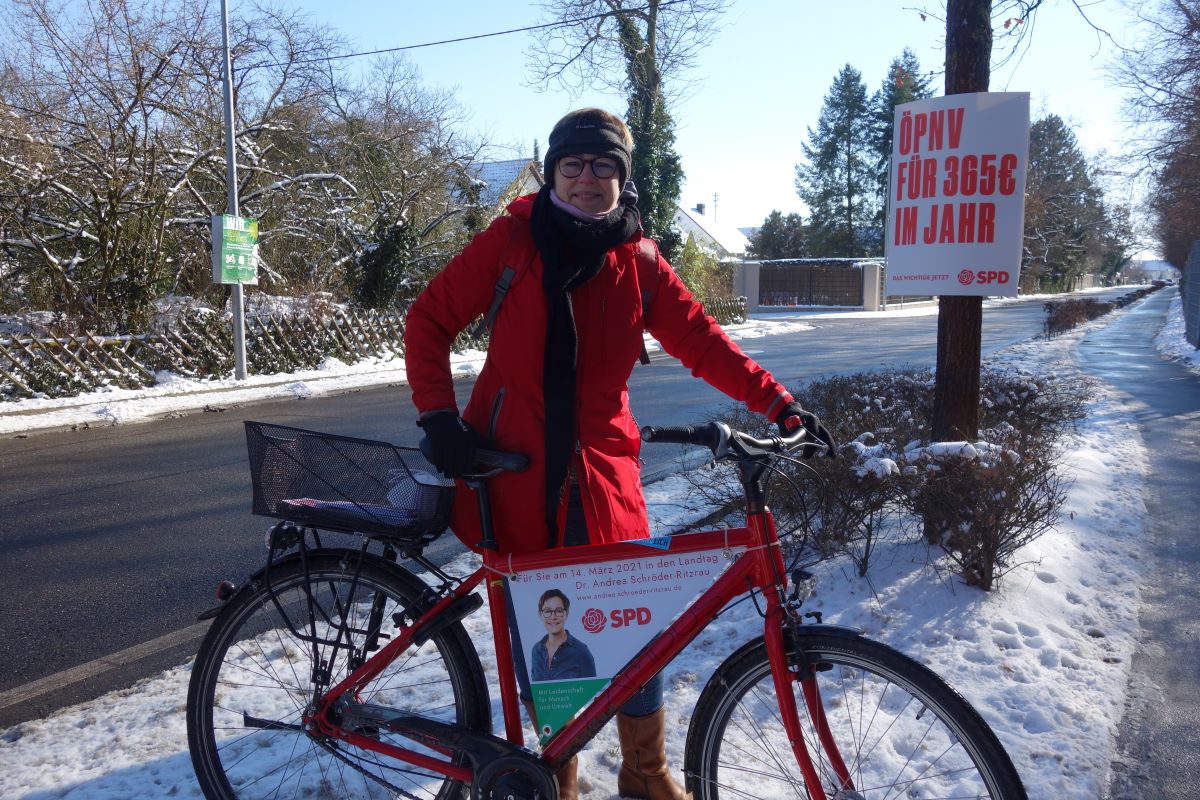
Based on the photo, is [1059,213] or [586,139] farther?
[1059,213]

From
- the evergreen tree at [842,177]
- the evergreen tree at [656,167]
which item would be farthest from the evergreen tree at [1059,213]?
the evergreen tree at [656,167]

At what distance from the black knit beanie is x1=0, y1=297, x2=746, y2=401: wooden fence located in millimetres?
12723

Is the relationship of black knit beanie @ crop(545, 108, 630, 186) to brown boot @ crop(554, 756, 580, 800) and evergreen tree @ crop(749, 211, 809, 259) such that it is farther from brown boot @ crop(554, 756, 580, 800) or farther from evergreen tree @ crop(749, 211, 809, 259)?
evergreen tree @ crop(749, 211, 809, 259)

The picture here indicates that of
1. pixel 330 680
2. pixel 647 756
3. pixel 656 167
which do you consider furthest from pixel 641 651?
pixel 656 167

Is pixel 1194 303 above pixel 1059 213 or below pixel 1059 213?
below

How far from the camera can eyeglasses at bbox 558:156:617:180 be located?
2.21 metres

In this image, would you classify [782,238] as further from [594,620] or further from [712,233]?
[594,620]

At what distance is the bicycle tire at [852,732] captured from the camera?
71.2 inches

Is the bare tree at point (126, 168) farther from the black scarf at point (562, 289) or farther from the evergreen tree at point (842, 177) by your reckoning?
the evergreen tree at point (842, 177)

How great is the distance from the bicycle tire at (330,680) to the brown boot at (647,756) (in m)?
0.42

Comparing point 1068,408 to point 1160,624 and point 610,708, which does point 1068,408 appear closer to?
point 1160,624

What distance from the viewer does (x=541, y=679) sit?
2141mm

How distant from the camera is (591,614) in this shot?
208 centimetres

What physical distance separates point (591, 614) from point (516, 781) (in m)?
0.44
